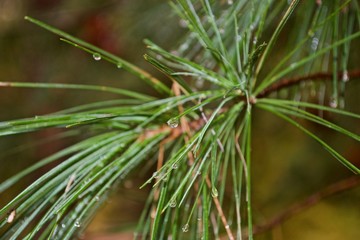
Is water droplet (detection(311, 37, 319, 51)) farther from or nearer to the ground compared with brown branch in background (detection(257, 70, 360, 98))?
farther from the ground

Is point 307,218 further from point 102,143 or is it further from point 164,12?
point 102,143

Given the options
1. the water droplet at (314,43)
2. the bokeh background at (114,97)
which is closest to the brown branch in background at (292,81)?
the water droplet at (314,43)

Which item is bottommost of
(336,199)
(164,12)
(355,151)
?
(336,199)

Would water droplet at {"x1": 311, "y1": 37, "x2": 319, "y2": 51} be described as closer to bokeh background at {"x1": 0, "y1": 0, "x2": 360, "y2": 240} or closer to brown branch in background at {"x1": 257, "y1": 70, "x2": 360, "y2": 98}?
brown branch in background at {"x1": 257, "y1": 70, "x2": 360, "y2": 98}

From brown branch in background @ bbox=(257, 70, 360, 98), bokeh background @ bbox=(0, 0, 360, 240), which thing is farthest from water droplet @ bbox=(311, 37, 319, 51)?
bokeh background @ bbox=(0, 0, 360, 240)

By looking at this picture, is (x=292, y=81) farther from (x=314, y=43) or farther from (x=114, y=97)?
(x=114, y=97)

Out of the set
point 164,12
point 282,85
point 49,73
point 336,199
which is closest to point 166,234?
point 282,85

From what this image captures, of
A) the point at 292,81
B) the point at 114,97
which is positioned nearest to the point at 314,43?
the point at 292,81

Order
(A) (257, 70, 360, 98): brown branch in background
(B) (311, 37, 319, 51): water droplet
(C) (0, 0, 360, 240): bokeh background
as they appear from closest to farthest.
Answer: (A) (257, 70, 360, 98): brown branch in background → (B) (311, 37, 319, 51): water droplet → (C) (0, 0, 360, 240): bokeh background

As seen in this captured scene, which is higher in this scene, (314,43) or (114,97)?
(114,97)
